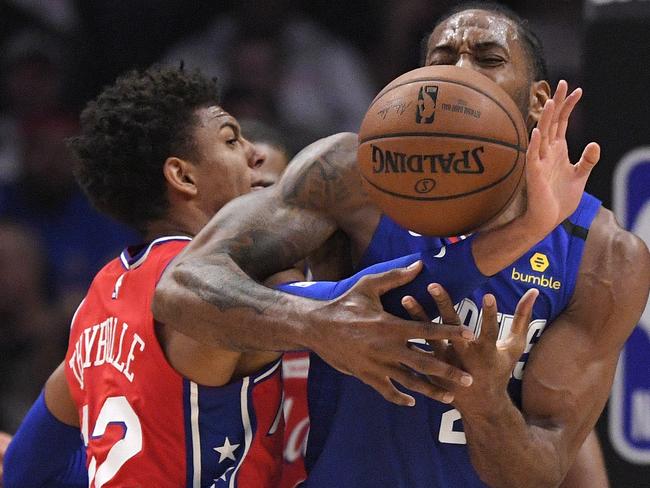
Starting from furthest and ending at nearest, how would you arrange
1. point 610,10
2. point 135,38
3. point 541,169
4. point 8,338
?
point 135,38, point 8,338, point 610,10, point 541,169

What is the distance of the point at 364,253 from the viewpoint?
9.87ft

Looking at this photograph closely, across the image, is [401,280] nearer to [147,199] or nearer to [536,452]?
[536,452]

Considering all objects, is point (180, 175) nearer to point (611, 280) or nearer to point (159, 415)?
point (159, 415)

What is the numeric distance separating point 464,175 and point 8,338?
3.92m

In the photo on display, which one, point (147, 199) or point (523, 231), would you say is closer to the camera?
point (523, 231)

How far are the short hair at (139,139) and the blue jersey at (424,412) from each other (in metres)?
0.69

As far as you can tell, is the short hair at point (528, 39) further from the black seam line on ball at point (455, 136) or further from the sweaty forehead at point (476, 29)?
the black seam line on ball at point (455, 136)

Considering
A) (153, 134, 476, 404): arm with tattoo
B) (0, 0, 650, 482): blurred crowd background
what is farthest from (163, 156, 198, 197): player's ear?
(0, 0, 650, 482): blurred crowd background

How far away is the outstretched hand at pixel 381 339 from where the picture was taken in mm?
2406

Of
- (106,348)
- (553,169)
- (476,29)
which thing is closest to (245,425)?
(106,348)

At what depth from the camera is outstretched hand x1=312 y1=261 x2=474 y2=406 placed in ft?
7.89

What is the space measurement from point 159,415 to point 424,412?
655 mm

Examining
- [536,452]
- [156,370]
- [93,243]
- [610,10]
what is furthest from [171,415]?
[93,243]

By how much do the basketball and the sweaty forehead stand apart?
15.7 inches
